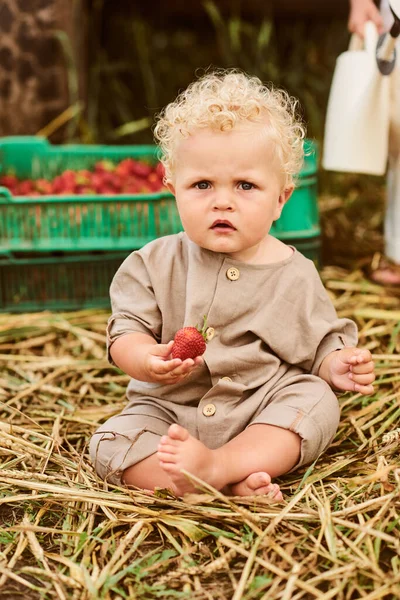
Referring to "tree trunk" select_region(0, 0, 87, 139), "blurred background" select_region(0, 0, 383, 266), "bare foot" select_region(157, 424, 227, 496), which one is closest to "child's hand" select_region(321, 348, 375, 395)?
"bare foot" select_region(157, 424, 227, 496)

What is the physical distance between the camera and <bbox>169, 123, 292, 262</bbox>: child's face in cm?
182

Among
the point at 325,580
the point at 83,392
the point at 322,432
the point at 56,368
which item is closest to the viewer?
the point at 325,580

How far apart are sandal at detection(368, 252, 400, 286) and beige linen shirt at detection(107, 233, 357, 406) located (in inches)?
47.6

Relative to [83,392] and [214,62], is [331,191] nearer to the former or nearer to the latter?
[214,62]

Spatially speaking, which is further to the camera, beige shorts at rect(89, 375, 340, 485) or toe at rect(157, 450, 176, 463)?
beige shorts at rect(89, 375, 340, 485)

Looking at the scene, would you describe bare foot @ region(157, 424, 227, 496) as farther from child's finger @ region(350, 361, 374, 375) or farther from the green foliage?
the green foliage

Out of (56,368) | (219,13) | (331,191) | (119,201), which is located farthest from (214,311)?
(219,13)

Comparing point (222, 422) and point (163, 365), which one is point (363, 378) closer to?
point (222, 422)

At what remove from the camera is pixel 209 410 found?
1908 millimetres

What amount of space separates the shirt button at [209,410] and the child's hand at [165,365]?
0.14m

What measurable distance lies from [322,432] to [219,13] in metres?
3.66

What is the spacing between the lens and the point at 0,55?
158 inches

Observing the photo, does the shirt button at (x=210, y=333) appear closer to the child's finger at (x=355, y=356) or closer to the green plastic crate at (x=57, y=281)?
the child's finger at (x=355, y=356)

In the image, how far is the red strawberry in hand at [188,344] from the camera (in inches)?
67.3
